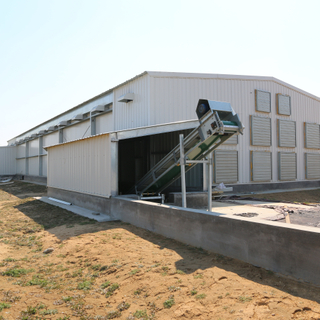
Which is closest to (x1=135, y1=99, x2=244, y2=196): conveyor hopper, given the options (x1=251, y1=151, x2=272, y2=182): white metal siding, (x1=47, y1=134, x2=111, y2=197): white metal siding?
(x1=47, y1=134, x2=111, y2=197): white metal siding

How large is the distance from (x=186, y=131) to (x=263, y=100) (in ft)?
29.4

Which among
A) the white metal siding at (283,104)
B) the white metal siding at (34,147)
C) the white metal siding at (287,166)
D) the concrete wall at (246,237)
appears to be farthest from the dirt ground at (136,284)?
the white metal siding at (34,147)

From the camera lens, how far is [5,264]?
6.16 meters

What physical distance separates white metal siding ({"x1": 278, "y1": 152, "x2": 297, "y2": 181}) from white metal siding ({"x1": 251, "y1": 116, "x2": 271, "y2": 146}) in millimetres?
1594

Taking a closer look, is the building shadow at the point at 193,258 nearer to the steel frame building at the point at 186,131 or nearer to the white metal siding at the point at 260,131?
the steel frame building at the point at 186,131

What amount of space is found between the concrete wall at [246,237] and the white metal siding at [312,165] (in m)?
16.7

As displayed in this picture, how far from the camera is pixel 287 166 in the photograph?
19516 mm

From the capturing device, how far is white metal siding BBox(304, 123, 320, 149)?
20.9 meters

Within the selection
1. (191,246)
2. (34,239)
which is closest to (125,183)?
(34,239)

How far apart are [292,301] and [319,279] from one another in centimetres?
72

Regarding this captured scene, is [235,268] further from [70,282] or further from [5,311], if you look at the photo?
[5,311]

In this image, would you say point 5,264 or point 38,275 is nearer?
point 38,275

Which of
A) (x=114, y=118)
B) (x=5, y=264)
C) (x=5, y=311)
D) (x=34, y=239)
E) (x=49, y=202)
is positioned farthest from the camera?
(x=114, y=118)

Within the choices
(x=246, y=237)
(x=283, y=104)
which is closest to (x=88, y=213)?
(x=246, y=237)
